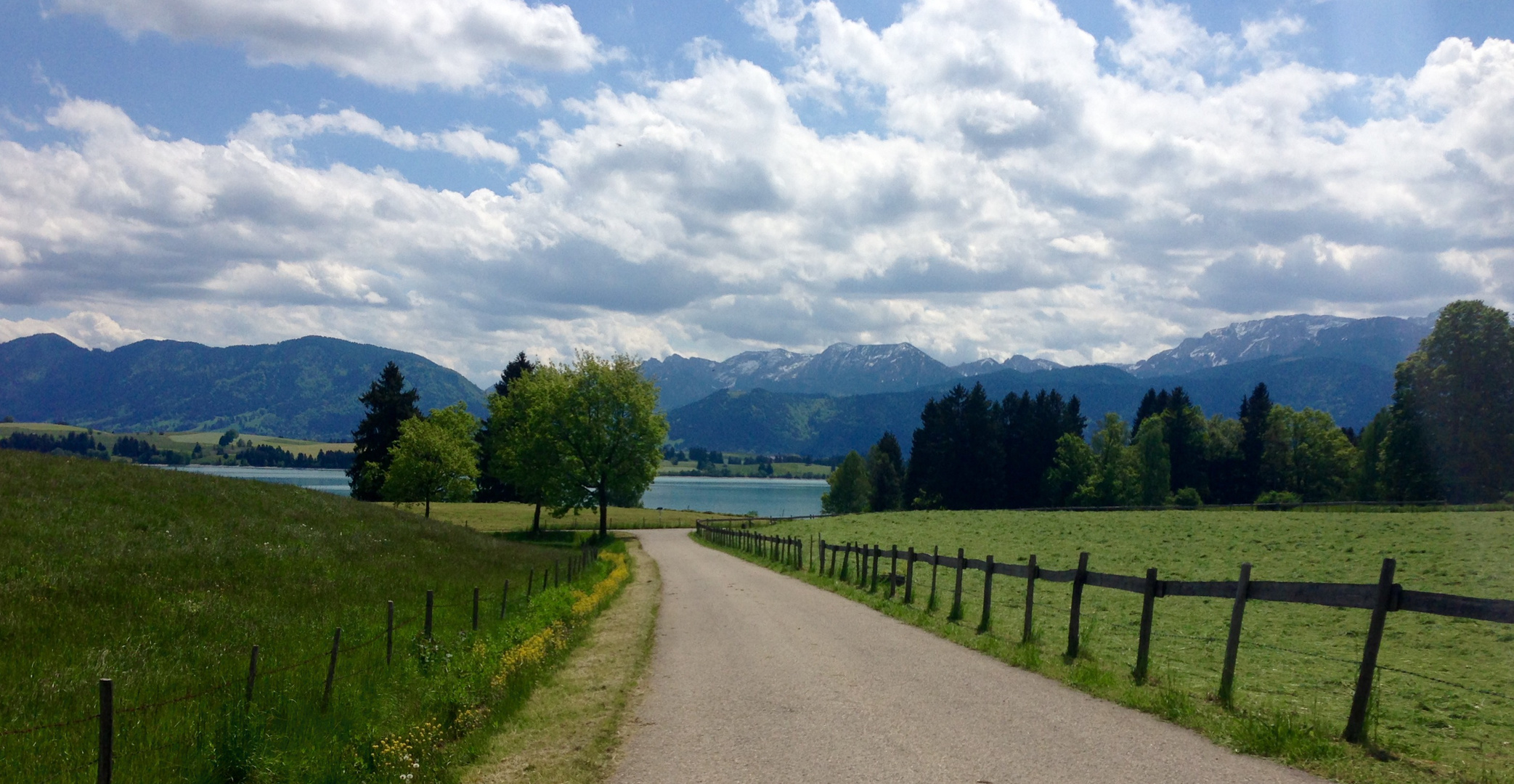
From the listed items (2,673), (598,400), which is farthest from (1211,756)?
(598,400)

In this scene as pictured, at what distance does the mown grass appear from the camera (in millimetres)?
8016

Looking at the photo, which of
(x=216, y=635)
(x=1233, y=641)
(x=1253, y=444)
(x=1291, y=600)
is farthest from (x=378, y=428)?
(x=1253, y=444)

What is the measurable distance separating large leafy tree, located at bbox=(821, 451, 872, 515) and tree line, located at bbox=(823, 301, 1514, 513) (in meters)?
8.41

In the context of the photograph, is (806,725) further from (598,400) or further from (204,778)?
(598,400)

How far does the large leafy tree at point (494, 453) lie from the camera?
7631 centimetres

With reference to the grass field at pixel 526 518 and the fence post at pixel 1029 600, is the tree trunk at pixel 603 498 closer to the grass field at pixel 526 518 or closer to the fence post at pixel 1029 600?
Result: the grass field at pixel 526 518

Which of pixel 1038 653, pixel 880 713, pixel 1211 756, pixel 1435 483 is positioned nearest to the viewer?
pixel 1211 756

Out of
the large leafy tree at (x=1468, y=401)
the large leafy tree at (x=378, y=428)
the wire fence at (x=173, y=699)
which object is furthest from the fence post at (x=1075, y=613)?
the large leafy tree at (x=378, y=428)

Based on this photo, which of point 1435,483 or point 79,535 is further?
point 1435,483

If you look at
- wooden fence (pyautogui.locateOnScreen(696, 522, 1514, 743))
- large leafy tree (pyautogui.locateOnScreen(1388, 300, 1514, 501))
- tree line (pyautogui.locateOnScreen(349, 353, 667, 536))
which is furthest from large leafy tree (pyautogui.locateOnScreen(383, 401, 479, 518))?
large leafy tree (pyautogui.locateOnScreen(1388, 300, 1514, 501))

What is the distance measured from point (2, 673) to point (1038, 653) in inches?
526

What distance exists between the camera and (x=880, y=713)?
959 cm

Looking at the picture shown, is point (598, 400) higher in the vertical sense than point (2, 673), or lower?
higher

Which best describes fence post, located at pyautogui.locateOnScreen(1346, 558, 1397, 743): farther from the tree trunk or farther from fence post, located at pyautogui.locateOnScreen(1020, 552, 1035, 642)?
the tree trunk
